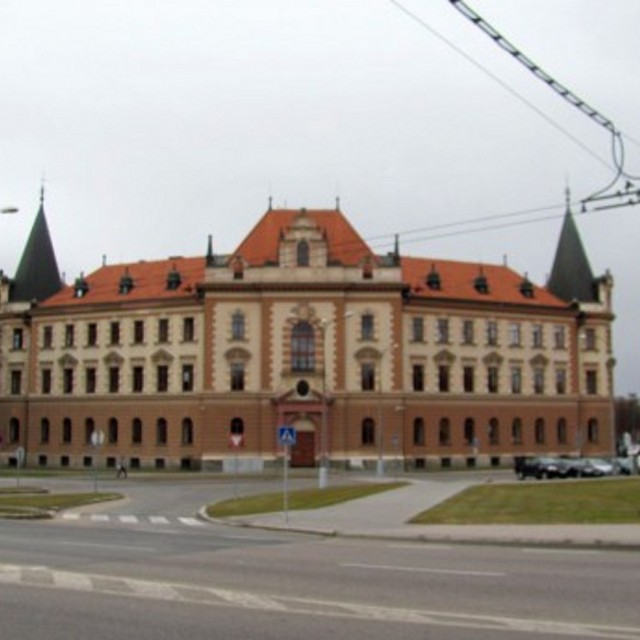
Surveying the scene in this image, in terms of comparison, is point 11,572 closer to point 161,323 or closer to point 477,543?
point 477,543

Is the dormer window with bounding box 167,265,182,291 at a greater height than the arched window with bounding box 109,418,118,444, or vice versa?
the dormer window with bounding box 167,265,182,291

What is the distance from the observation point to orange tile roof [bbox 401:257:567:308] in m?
82.4

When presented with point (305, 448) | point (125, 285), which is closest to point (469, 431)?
point (305, 448)

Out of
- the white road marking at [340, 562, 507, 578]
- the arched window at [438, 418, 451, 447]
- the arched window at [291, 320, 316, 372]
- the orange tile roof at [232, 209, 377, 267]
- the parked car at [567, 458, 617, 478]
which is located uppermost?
the orange tile roof at [232, 209, 377, 267]

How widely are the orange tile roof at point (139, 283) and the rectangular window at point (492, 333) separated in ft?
78.7

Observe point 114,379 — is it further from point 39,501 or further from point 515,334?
point 39,501

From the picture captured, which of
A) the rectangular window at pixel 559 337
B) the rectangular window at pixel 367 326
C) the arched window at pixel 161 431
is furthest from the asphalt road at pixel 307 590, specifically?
the rectangular window at pixel 559 337

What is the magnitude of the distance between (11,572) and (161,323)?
65.7 m

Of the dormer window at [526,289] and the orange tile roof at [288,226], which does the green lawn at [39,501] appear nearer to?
the orange tile roof at [288,226]

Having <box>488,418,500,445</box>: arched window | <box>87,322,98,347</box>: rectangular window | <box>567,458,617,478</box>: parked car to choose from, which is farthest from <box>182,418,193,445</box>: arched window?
<box>567,458,617,478</box>: parked car

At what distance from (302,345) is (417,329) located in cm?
984

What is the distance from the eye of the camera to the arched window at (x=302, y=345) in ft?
247

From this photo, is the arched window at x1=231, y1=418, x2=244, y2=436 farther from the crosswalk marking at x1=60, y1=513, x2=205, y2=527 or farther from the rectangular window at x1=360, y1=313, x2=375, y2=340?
the crosswalk marking at x1=60, y1=513, x2=205, y2=527

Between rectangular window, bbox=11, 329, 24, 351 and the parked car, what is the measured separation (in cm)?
4840
